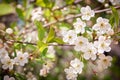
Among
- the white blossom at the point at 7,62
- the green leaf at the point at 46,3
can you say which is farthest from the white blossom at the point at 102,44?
the green leaf at the point at 46,3

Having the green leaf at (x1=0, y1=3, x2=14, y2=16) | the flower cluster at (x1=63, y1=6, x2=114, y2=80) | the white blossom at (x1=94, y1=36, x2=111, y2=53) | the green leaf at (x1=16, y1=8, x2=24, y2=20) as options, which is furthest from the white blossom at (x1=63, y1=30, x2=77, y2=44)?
the green leaf at (x1=0, y1=3, x2=14, y2=16)

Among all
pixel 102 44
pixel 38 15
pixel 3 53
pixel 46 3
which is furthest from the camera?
pixel 38 15

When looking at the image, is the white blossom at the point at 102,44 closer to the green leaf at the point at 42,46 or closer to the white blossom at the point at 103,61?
the white blossom at the point at 103,61

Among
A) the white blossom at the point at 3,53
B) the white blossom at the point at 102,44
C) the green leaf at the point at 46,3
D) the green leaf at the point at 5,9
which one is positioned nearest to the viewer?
the white blossom at the point at 102,44

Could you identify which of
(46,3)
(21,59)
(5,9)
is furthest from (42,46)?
(5,9)

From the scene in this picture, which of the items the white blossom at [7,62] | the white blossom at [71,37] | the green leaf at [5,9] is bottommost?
the white blossom at [7,62]

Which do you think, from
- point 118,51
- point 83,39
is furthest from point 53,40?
point 118,51

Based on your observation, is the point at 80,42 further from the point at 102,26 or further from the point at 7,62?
the point at 7,62

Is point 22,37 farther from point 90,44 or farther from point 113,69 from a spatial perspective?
point 113,69

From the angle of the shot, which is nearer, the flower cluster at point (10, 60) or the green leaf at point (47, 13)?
the flower cluster at point (10, 60)
